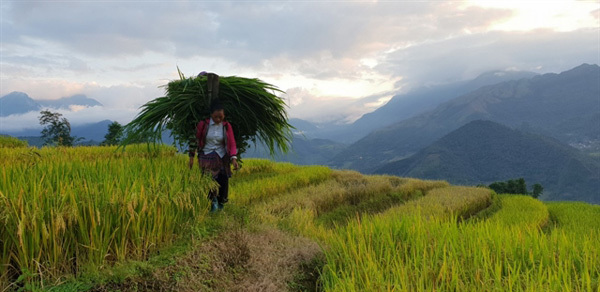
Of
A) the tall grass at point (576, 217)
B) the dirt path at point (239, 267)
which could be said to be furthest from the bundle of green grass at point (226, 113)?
the tall grass at point (576, 217)

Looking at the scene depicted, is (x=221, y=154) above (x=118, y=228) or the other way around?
above

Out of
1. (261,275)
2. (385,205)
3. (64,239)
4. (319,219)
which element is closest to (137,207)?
(64,239)

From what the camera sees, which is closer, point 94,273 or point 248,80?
point 94,273

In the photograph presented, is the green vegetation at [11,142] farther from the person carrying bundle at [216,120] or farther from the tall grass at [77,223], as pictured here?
the tall grass at [77,223]

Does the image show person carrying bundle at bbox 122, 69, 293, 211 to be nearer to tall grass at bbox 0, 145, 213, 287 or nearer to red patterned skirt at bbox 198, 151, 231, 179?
red patterned skirt at bbox 198, 151, 231, 179

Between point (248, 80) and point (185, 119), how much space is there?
1320 mm

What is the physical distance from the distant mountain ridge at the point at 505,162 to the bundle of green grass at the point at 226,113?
13890 centimetres

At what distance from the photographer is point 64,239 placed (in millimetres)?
2975

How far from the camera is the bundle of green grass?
5141mm

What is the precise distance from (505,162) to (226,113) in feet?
632

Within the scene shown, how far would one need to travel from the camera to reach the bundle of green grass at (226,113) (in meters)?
5.14

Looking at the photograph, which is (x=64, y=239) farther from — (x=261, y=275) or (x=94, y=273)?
(x=261, y=275)

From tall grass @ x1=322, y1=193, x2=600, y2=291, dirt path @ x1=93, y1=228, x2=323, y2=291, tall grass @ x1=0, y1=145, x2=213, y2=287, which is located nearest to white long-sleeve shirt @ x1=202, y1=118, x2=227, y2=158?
tall grass @ x1=0, y1=145, x2=213, y2=287

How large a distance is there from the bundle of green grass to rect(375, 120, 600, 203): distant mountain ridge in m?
139
